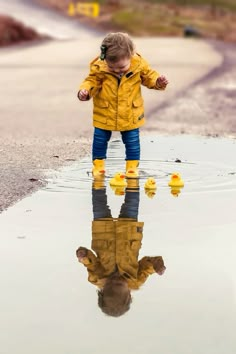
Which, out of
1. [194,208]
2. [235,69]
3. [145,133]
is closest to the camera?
[194,208]

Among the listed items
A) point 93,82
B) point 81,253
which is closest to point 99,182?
point 93,82

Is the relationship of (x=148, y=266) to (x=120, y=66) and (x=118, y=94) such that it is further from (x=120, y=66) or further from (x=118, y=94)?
(x=118, y=94)

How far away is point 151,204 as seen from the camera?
7.43 m

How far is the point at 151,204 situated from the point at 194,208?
1.14ft

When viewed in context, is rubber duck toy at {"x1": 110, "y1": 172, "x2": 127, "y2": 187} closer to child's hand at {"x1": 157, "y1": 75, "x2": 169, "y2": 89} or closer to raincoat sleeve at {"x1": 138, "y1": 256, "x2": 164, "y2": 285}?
child's hand at {"x1": 157, "y1": 75, "x2": 169, "y2": 89}

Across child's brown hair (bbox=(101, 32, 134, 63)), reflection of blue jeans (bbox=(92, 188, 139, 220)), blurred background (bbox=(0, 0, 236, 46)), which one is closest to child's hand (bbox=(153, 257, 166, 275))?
reflection of blue jeans (bbox=(92, 188, 139, 220))

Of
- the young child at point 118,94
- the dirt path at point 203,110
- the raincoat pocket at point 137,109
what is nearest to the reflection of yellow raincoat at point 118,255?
the young child at point 118,94

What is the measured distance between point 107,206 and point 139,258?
5.45 feet

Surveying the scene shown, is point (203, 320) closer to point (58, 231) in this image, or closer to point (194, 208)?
point (58, 231)

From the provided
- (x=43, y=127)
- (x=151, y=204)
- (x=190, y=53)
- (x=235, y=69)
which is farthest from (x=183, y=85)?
(x=151, y=204)

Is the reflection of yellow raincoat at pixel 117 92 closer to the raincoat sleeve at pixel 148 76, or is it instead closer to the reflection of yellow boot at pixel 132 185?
the raincoat sleeve at pixel 148 76

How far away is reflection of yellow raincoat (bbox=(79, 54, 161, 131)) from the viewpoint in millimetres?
8594

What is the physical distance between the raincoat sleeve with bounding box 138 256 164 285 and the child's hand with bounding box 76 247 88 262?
0.34 meters

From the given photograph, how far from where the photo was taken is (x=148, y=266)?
18.3ft
